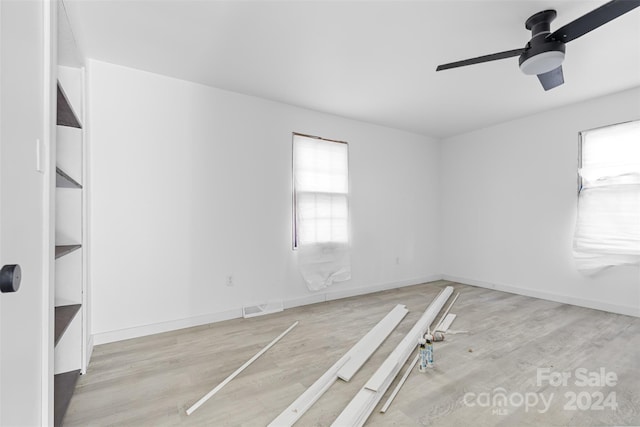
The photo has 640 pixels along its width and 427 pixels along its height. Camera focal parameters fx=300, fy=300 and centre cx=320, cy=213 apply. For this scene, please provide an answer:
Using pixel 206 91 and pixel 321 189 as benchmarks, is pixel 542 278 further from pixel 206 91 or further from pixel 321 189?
pixel 206 91

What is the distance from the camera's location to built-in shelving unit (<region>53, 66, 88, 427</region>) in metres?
2.06

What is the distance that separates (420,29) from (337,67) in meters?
0.83

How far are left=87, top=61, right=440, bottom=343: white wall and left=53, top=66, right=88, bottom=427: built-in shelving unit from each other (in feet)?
1.83

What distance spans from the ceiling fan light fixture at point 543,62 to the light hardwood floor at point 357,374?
223 cm

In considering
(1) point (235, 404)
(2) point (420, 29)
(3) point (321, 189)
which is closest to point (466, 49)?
(2) point (420, 29)

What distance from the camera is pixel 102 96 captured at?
2750mm

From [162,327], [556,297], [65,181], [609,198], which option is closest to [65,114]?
[65,181]

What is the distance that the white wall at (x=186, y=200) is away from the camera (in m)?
2.76

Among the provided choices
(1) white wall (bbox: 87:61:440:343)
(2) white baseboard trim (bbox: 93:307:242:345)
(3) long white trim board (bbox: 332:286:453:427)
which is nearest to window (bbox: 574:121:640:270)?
(3) long white trim board (bbox: 332:286:453:427)

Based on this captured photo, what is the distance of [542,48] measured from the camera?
81.0 inches

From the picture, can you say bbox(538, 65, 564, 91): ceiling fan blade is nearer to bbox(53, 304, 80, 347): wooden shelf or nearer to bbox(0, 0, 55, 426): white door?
bbox(0, 0, 55, 426): white door

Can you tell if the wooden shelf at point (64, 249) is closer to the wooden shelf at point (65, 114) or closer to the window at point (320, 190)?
the wooden shelf at point (65, 114)

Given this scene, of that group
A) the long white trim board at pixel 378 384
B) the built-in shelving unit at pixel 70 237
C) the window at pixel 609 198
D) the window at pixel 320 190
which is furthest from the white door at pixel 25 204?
the window at pixel 609 198

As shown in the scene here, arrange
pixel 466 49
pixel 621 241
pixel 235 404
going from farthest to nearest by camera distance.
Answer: pixel 621 241 → pixel 466 49 → pixel 235 404
